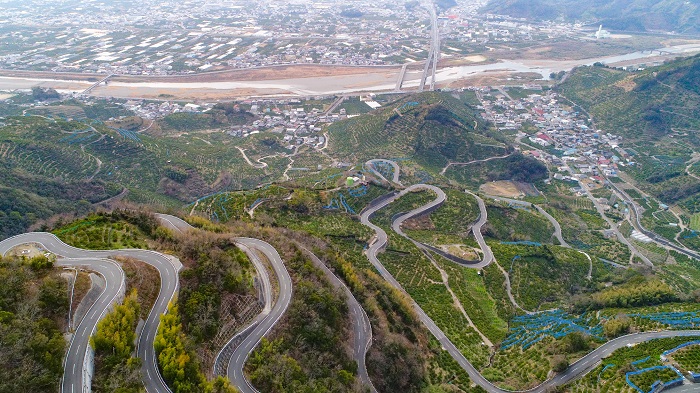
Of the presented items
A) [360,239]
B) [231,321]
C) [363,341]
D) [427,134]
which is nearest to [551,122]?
[427,134]

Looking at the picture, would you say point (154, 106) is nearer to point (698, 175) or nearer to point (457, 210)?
point (457, 210)

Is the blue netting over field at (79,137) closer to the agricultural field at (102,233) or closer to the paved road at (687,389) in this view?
the agricultural field at (102,233)

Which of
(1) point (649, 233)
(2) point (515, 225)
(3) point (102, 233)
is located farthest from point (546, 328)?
(1) point (649, 233)

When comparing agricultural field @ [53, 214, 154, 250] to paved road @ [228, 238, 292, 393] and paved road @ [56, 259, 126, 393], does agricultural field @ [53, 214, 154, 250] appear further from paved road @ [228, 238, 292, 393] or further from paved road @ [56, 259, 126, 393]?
paved road @ [228, 238, 292, 393]

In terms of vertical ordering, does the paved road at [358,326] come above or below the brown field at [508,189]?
above

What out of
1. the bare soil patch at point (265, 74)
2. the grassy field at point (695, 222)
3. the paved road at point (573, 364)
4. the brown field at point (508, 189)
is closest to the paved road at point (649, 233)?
the grassy field at point (695, 222)

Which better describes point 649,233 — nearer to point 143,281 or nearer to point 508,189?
point 508,189
